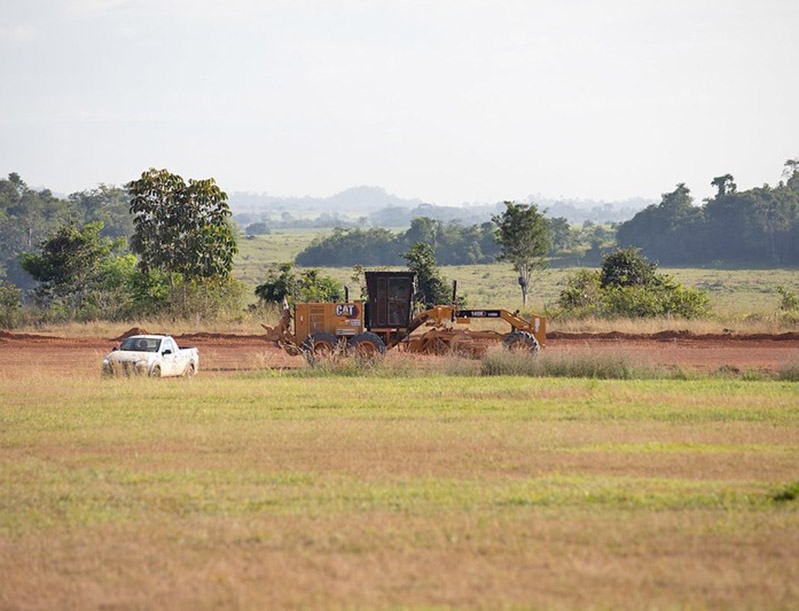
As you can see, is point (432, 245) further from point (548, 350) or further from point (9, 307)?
point (548, 350)

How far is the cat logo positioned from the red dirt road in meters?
1.60

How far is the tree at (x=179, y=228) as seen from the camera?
5116 centimetres

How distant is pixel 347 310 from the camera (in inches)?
1326

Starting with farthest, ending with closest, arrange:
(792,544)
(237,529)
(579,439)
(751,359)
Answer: (751,359) < (579,439) < (237,529) < (792,544)

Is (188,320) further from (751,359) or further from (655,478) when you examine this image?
(655,478)

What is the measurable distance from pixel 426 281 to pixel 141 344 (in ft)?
76.6

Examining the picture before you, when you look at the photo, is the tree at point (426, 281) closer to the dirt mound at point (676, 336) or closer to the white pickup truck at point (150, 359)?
the dirt mound at point (676, 336)

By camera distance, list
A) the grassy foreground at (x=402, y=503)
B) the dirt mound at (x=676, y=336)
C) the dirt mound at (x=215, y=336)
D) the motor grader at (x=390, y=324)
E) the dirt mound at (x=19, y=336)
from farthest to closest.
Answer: the dirt mound at (x=19, y=336) < the dirt mound at (x=215, y=336) < the dirt mound at (x=676, y=336) < the motor grader at (x=390, y=324) < the grassy foreground at (x=402, y=503)

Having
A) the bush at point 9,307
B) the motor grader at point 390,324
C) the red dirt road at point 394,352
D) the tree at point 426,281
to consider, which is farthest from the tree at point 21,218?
the motor grader at point 390,324

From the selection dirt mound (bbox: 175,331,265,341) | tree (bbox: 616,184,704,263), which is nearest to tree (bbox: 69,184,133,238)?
tree (bbox: 616,184,704,263)

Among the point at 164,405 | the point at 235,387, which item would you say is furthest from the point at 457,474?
the point at 235,387

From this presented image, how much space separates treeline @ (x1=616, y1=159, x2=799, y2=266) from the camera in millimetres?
115062

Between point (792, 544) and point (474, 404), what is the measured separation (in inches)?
468

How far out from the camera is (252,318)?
49062 mm
